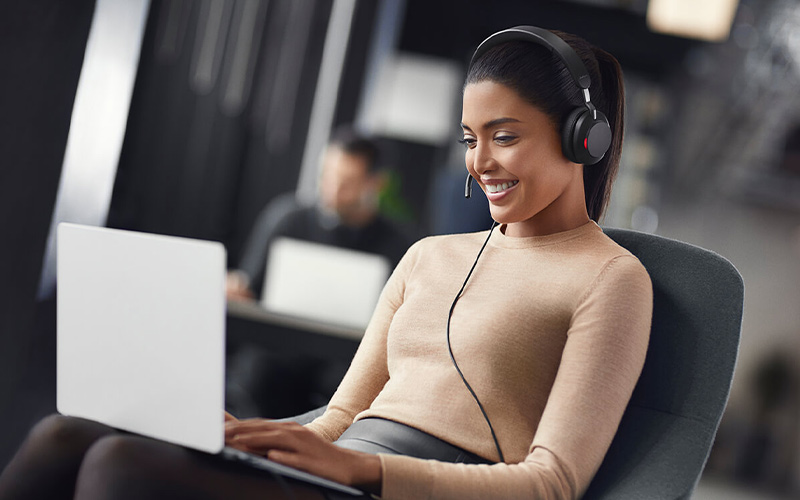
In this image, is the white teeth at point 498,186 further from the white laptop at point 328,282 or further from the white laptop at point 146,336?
the white laptop at point 328,282

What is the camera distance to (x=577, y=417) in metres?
0.88

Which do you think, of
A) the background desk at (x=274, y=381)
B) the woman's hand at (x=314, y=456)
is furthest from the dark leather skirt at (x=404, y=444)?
the background desk at (x=274, y=381)

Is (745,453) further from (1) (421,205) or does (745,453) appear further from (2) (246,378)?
(2) (246,378)

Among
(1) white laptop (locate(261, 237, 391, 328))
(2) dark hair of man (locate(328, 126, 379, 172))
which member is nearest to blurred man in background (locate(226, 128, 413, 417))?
(2) dark hair of man (locate(328, 126, 379, 172))

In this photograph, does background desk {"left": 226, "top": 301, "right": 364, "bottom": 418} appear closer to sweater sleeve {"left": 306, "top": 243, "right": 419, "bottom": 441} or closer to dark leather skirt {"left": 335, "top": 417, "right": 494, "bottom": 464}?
sweater sleeve {"left": 306, "top": 243, "right": 419, "bottom": 441}

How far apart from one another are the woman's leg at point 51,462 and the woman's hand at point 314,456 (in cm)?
20

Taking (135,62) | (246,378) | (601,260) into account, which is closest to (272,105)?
(246,378)

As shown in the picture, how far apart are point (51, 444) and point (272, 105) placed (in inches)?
153

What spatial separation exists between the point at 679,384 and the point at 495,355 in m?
0.25

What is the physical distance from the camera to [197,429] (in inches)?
31.8

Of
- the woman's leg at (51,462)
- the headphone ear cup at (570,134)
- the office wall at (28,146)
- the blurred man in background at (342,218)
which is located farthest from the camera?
the blurred man in background at (342,218)

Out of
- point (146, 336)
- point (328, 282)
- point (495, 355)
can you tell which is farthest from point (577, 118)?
point (328, 282)

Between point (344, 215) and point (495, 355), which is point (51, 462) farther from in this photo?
point (344, 215)

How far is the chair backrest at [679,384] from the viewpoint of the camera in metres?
0.98
